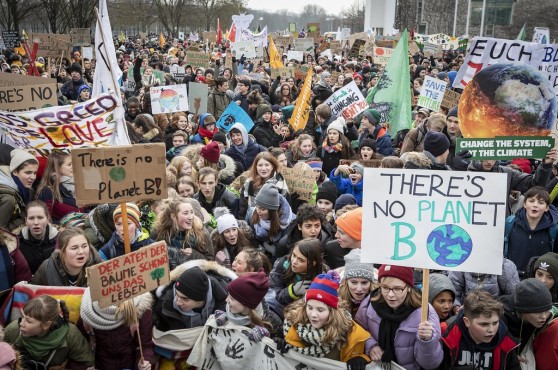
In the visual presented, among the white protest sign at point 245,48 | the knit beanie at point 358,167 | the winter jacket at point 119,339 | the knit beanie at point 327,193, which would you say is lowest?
the winter jacket at point 119,339

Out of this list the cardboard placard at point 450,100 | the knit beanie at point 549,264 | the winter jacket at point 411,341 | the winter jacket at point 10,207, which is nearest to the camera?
the winter jacket at point 411,341

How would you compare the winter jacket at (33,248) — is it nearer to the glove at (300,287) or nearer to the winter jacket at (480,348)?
the glove at (300,287)

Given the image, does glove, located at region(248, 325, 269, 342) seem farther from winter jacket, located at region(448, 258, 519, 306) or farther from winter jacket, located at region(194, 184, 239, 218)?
winter jacket, located at region(194, 184, 239, 218)

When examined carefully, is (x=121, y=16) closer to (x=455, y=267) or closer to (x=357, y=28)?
(x=357, y=28)

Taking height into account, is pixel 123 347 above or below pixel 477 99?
below

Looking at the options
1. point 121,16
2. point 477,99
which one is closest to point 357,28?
point 121,16

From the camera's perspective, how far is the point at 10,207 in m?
5.42

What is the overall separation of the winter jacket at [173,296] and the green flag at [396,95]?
22.0 feet

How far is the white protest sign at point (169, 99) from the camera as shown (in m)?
10.6

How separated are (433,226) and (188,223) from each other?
2155 millimetres

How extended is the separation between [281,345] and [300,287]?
2.53 feet

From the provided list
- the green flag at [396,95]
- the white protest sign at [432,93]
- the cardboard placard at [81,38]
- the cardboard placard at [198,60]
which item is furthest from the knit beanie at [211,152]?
the cardboard placard at [81,38]

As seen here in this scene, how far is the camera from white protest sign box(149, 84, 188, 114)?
10.6 m

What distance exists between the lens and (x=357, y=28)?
259 feet
